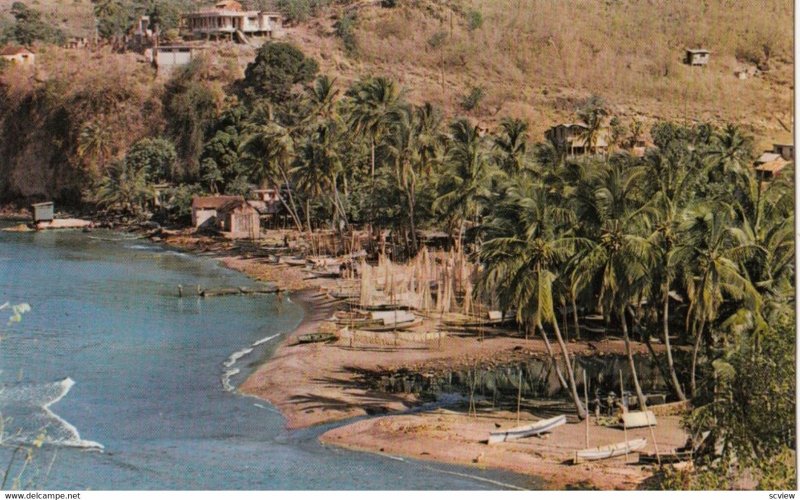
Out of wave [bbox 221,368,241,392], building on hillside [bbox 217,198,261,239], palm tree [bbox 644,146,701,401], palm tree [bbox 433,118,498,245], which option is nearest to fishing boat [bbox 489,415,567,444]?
palm tree [bbox 644,146,701,401]

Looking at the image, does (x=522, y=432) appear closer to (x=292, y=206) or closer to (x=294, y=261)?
(x=294, y=261)

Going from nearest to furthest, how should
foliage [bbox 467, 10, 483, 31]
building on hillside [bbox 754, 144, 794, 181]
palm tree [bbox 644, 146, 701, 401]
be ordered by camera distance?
palm tree [bbox 644, 146, 701, 401] < building on hillside [bbox 754, 144, 794, 181] < foliage [bbox 467, 10, 483, 31]

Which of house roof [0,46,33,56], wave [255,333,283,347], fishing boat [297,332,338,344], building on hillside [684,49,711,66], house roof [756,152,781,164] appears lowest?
wave [255,333,283,347]

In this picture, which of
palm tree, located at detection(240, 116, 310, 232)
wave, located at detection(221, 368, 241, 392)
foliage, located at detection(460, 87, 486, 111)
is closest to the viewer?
wave, located at detection(221, 368, 241, 392)

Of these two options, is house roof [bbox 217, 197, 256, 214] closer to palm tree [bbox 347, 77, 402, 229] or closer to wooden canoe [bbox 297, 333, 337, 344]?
palm tree [bbox 347, 77, 402, 229]

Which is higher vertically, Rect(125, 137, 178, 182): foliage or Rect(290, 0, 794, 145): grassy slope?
Rect(290, 0, 794, 145): grassy slope

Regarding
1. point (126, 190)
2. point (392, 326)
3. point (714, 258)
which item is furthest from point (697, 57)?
point (714, 258)
